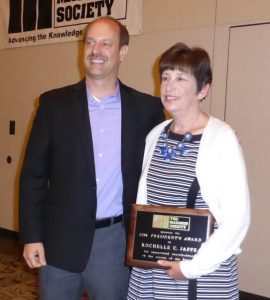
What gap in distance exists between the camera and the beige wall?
3758 mm

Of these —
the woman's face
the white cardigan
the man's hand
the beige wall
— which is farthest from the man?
the beige wall

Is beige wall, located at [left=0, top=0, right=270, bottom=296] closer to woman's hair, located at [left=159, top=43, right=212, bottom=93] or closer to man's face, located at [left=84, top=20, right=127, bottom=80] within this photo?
man's face, located at [left=84, top=20, right=127, bottom=80]

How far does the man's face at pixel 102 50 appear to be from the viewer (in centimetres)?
210

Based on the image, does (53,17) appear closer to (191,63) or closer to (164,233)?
(191,63)

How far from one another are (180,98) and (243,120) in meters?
2.04

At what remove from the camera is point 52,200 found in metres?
2.12

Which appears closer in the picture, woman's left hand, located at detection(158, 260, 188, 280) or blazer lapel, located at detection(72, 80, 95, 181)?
woman's left hand, located at detection(158, 260, 188, 280)

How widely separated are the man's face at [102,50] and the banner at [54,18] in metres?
2.23

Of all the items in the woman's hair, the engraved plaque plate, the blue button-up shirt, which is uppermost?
the woman's hair

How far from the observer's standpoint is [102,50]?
2117 millimetres

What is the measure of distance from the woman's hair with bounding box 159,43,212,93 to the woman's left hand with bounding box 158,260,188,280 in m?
0.73

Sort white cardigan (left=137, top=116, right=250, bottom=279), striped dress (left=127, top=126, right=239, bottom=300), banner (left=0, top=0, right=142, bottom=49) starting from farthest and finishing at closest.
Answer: banner (left=0, top=0, right=142, bottom=49)
striped dress (left=127, top=126, right=239, bottom=300)
white cardigan (left=137, top=116, right=250, bottom=279)

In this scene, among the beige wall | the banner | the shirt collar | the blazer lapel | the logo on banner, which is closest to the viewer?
the blazer lapel

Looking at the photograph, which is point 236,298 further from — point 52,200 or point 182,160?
point 52,200
